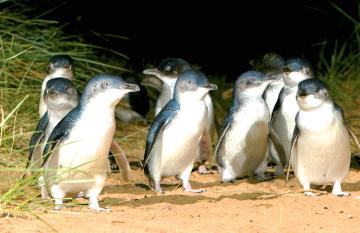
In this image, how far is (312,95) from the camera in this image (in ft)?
24.2

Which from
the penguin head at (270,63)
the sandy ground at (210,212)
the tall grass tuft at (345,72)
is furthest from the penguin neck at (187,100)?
the tall grass tuft at (345,72)

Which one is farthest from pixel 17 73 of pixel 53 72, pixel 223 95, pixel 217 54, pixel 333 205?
pixel 217 54

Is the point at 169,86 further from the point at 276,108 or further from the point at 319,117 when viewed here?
the point at 319,117

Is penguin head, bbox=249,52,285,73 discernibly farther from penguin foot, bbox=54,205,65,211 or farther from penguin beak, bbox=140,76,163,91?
penguin foot, bbox=54,205,65,211

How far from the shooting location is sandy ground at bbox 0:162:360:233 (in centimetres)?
605

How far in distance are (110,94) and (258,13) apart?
7914 mm

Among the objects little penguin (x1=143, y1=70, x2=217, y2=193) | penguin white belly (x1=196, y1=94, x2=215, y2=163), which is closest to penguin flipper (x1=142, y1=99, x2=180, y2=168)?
little penguin (x1=143, y1=70, x2=217, y2=193)

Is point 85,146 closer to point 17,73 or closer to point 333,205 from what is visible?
point 333,205

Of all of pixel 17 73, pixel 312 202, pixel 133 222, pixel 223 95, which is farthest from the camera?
pixel 223 95

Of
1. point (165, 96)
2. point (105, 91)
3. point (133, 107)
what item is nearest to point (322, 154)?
point (105, 91)

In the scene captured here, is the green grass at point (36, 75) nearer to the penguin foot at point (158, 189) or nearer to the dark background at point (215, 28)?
the penguin foot at point (158, 189)

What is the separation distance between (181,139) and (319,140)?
100 cm

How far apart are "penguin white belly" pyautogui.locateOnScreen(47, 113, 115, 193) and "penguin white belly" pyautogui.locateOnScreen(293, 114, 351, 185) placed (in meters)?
1.51

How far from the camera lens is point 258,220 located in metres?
6.46
